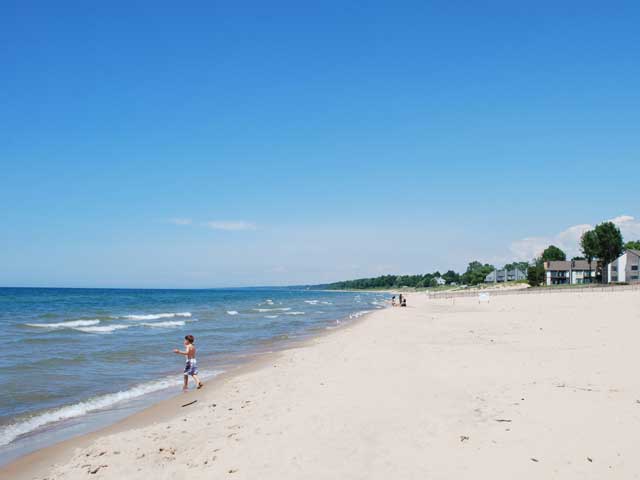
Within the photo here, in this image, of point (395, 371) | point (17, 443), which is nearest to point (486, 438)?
point (395, 371)

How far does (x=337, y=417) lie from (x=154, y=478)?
120 inches

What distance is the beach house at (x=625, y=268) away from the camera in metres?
91.4

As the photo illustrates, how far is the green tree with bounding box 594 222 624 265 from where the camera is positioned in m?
91.4

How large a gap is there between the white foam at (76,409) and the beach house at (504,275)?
Answer: 15505 centimetres

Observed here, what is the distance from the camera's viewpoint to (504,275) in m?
156

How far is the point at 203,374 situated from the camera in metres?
15.3

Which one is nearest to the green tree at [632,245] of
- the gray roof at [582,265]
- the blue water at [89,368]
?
the gray roof at [582,265]

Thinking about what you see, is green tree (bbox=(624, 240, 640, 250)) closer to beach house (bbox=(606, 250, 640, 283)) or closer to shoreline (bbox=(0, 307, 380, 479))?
beach house (bbox=(606, 250, 640, 283))

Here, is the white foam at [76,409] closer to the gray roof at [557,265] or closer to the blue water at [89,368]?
the blue water at [89,368]

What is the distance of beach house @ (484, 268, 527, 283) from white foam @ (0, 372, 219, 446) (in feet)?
509

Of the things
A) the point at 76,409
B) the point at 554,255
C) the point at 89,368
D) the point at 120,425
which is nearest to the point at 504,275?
the point at 554,255

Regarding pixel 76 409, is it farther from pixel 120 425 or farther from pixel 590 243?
pixel 590 243

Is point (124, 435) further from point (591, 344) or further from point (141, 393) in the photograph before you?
point (591, 344)

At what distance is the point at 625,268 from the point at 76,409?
106625mm
